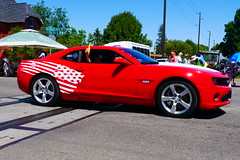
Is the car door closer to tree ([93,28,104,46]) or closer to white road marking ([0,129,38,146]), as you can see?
white road marking ([0,129,38,146])

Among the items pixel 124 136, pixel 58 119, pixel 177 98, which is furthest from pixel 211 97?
pixel 58 119

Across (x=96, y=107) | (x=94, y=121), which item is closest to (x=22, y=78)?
(x=96, y=107)

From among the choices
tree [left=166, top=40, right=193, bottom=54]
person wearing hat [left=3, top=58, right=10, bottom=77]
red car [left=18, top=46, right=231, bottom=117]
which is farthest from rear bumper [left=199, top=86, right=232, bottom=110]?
tree [left=166, top=40, right=193, bottom=54]

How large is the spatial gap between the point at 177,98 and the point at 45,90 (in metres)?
2.90

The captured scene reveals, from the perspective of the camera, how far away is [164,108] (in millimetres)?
5254

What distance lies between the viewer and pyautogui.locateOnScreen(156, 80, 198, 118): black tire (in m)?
5.07

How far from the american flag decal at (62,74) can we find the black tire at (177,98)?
174cm

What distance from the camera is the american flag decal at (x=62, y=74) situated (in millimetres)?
5914

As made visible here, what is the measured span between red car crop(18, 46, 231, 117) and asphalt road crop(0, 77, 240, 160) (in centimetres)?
31

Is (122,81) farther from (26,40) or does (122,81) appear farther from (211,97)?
(26,40)

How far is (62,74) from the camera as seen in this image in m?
6.00

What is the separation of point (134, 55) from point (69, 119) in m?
1.91

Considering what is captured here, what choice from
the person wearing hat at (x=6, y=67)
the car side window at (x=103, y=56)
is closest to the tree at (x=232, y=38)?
the person wearing hat at (x=6, y=67)

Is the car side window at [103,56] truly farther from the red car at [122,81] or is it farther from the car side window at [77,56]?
the car side window at [77,56]
